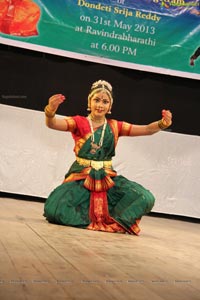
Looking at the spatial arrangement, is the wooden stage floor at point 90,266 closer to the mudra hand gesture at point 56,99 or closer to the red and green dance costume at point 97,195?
the red and green dance costume at point 97,195

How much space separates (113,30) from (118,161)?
4.38ft

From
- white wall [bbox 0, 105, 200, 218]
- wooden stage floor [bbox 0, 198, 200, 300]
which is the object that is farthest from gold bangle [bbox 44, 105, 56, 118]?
white wall [bbox 0, 105, 200, 218]

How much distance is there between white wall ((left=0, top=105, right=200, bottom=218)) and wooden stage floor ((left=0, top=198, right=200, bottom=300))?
256 cm

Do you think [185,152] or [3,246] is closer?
[3,246]

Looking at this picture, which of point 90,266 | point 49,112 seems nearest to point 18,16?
point 49,112

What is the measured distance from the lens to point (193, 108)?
20.9 feet

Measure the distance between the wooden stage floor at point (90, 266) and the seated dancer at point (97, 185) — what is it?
0.35 metres

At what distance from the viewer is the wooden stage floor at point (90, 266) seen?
5.37 ft

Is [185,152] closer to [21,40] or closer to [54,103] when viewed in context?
[21,40]

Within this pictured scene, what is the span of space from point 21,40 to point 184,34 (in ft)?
5.22

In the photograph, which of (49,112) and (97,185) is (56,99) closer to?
(49,112)

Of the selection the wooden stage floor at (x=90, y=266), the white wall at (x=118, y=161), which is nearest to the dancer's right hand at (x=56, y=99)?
the wooden stage floor at (x=90, y=266)

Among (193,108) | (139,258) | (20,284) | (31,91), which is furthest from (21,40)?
(20,284)

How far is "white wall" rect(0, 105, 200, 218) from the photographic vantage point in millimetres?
5957
